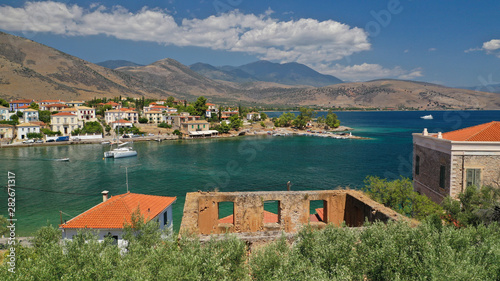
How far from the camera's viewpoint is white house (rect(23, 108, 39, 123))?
330 ft

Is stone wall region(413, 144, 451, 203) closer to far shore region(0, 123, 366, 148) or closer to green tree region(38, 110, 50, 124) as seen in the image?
far shore region(0, 123, 366, 148)

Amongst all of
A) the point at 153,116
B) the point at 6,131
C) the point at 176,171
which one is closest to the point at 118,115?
the point at 153,116

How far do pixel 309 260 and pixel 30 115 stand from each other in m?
120

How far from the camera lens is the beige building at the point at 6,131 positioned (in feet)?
293

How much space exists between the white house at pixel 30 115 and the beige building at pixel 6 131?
965 cm

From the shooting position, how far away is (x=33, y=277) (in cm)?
879

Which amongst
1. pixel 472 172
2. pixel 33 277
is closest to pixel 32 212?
pixel 33 277

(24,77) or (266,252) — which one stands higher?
(24,77)

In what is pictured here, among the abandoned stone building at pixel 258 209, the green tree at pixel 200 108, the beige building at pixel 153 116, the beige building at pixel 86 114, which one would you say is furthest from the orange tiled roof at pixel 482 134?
the beige building at pixel 86 114

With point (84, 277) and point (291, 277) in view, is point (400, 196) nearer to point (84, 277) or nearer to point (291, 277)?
point (291, 277)

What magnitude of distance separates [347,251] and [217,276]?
14.2 ft

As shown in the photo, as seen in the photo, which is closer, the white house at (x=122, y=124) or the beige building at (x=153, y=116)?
the white house at (x=122, y=124)

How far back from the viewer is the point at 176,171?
2260 inches

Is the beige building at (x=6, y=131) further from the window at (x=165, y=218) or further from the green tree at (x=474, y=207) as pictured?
the green tree at (x=474, y=207)
